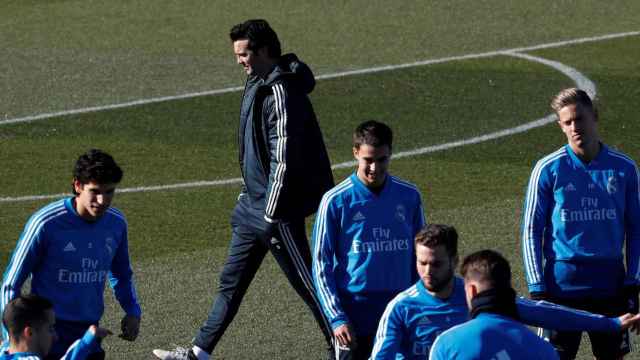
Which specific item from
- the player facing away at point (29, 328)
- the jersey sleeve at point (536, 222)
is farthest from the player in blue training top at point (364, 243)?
the player facing away at point (29, 328)

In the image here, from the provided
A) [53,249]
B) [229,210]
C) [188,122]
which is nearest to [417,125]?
[188,122]

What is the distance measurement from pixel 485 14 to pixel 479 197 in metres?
11.0

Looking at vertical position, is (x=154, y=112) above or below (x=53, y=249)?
above

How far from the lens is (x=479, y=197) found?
571 inches

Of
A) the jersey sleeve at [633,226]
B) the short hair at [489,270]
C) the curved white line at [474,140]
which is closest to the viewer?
the short hair at [489,270]

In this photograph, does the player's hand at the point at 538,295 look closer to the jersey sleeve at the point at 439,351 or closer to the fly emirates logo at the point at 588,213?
the fly emirates logo at the point at 588,213

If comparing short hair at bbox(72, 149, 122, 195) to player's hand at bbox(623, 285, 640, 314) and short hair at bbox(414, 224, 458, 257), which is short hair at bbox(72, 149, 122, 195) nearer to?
short hair at bbox(414, 224, 458, 257)

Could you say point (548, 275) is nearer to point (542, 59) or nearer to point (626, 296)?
point (626, 296)

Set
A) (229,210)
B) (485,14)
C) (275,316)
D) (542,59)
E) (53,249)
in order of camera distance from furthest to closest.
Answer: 1. (485,14)
2. (542,59)
3. (229,210)
4. (275,316)
5. (53,249)

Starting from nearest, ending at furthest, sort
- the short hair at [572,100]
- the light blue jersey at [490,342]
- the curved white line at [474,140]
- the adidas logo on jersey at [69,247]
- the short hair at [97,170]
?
1. the light blue jersey at [490,342]
2. the short hair at [97,170]
3. the adidas logo on jersey at [69,247]
4. the short hair at [572,100]
5. the curved white line at [474,140]

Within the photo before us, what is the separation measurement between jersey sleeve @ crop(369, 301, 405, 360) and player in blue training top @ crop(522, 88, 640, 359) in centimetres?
167

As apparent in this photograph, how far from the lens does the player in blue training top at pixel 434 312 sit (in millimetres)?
7324

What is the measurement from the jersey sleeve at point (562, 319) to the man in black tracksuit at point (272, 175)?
2.43 metres

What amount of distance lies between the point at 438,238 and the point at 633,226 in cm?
208
